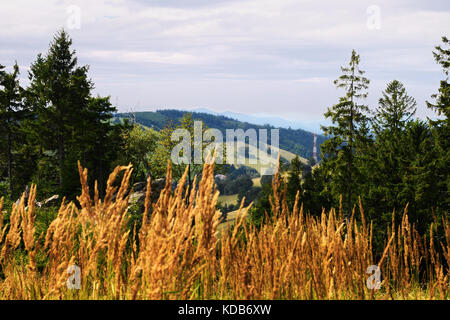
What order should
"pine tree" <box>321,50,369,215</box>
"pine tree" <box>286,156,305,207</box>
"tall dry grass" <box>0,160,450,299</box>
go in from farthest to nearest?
"pine tree" <box>286,156,305,207</box> < "pine tree" <box>321,50,369,215</box> < "tall dry grass" <box>0,160,450,299</box>

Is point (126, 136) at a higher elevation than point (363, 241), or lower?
higher

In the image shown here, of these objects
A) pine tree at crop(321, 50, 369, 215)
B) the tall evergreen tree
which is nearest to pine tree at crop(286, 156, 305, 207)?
pine tree at crop(321, 50, 369, 215)

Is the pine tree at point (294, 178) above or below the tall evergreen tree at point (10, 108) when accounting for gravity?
below

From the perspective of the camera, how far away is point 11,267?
2.97 m

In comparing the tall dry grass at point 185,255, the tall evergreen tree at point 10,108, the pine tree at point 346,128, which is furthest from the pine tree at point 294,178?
the tall dry grass at point 185,255

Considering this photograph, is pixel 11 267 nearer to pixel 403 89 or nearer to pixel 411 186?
pixel 411 186

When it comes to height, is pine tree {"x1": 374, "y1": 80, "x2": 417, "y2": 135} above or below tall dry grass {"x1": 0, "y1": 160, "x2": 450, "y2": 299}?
above

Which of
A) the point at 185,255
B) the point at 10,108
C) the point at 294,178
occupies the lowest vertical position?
the point at 294,178

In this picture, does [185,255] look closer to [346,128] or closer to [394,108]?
[346,128]

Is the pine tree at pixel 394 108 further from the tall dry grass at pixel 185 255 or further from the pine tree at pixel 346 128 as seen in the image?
the tall dry grass at pixel 185 255

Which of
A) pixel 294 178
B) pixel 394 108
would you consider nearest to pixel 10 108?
pixel 294 178

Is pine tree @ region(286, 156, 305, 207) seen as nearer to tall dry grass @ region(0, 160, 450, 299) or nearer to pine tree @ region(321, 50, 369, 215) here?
pine tree @ region(321, 50, 369, 215)

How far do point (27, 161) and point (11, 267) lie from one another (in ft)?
166
